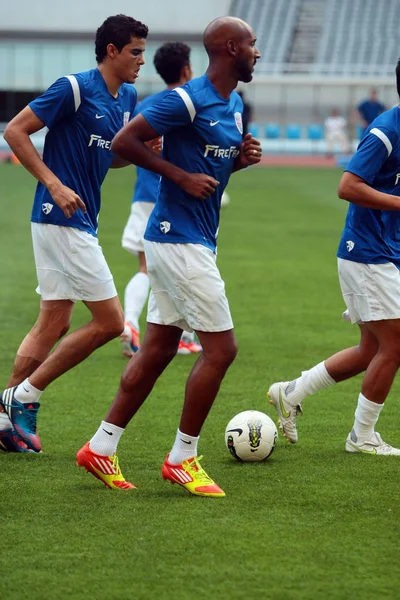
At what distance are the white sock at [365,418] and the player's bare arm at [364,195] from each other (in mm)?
1172

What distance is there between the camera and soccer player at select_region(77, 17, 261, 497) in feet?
17.1

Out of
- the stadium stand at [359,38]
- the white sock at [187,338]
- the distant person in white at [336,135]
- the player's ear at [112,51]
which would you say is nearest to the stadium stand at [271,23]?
the stadium stand at [359,38]

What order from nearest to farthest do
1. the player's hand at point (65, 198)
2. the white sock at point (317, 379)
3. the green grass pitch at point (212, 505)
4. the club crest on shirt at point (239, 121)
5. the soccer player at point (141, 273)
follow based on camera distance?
the green grass pitch at point (212, 505) → the club crest on shirt at point (239, 121) → the player's hand at point (65, 198) → the white sock at point (317, 379) → the soccer player at point (141, 273)

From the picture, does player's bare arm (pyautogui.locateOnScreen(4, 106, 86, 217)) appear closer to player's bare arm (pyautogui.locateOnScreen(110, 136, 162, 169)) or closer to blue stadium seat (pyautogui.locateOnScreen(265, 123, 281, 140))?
player's bare arm (pyautogui.locateOnScreen(110, 136, 162, 169))

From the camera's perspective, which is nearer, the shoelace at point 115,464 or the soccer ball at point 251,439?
the shoelace at point 115,464

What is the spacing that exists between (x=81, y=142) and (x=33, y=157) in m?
0.36

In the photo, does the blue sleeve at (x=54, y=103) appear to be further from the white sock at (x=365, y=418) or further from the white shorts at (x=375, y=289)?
the white sock at (x=365, y=418)

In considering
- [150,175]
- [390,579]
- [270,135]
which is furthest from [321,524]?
[270,135]

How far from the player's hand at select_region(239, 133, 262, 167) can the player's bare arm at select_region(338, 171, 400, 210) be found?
0.61 m

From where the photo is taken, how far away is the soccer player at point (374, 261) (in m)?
5.82

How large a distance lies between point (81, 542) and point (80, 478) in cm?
114

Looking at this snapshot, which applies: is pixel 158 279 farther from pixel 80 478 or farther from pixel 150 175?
pixel 150 175

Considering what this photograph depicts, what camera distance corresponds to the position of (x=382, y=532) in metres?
4.81

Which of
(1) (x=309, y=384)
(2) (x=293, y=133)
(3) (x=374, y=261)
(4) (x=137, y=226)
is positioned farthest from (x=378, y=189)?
(2) (x=293, y=133)
